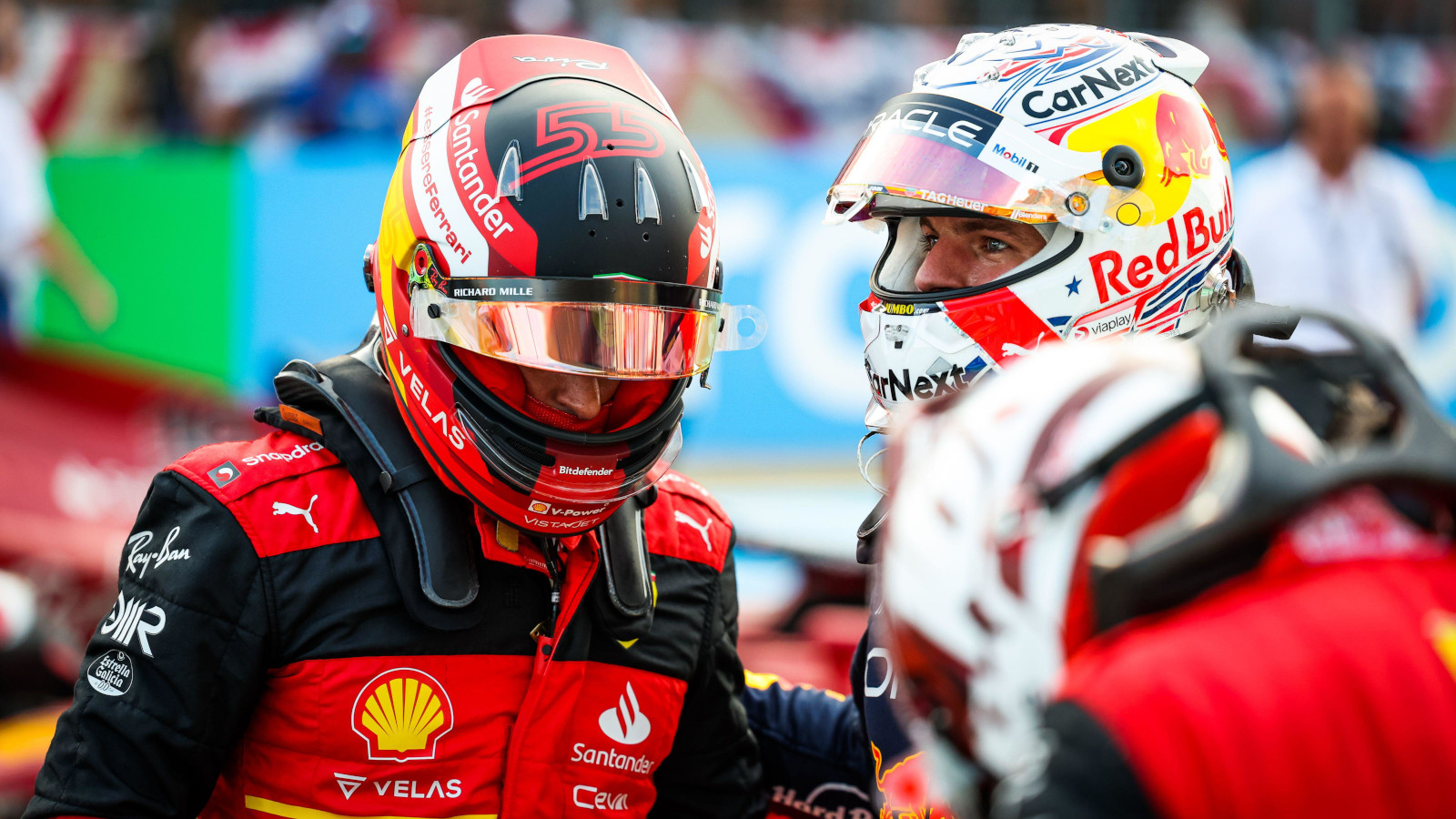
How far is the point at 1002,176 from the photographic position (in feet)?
6.81

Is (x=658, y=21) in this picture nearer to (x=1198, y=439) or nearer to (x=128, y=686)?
A: (x=128, y=686)

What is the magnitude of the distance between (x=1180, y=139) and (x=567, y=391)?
1.05 metres

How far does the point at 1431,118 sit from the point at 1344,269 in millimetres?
3159

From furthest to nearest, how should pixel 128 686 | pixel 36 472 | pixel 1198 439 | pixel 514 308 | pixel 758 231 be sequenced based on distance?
pixel 758 231, pixel 36 472, pixel 514 308, pixel 128 686, pixel 1198 439

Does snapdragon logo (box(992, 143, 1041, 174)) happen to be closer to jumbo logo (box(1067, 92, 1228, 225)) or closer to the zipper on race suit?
jumbo logo (box(1067, 92, 1228, 225))

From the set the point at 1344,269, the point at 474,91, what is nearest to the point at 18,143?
the point at 474,91

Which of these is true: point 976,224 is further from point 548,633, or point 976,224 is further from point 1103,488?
point 1103,488

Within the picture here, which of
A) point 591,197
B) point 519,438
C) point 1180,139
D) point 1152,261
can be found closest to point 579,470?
point 519,438

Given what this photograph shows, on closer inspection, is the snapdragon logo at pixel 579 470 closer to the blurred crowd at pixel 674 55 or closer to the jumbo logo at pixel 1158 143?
the jumbo logo at pixel 1158 143

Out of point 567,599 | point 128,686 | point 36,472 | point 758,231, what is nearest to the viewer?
point 128,686

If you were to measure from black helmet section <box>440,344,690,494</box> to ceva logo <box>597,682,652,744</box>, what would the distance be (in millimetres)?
351

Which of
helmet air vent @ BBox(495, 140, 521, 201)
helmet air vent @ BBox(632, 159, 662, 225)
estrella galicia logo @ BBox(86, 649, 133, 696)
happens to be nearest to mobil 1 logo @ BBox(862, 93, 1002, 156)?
helmet air vent @ BBox(632, 159, 662, 225)

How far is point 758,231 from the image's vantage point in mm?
7332

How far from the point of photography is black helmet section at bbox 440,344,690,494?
73.1 inches
